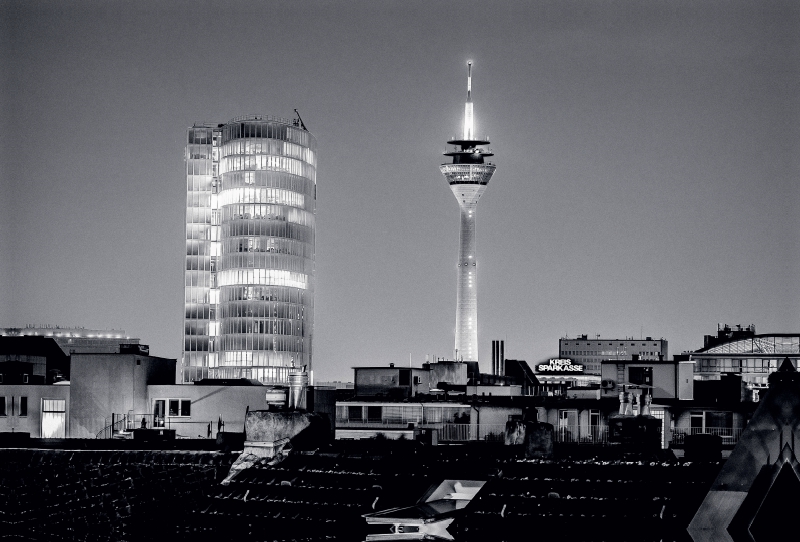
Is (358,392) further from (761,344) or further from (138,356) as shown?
(761,344)

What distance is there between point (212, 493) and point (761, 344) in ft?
489

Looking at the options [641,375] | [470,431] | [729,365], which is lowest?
[470,431]

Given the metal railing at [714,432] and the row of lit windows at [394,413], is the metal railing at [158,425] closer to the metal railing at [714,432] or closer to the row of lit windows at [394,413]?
the row of lit windows at [394,413]

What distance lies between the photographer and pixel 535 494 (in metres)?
34.4

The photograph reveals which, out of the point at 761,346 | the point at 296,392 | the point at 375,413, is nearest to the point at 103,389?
the point at 375,413

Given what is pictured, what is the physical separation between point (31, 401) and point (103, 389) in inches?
194

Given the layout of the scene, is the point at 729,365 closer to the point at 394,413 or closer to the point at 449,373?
the point at 449,373

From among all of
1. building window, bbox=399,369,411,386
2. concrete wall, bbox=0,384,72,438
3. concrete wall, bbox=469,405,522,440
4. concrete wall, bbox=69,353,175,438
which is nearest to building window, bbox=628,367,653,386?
building window, bbox=399,369,411,386

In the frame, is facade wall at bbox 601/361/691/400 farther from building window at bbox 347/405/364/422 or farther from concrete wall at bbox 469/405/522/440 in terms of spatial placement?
building window at bbox 347/405/364/422

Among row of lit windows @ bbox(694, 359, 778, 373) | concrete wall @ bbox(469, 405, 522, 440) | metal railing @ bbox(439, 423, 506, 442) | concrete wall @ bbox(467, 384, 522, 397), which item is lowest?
metal railing @ bbox(439, 423, 506, 442)

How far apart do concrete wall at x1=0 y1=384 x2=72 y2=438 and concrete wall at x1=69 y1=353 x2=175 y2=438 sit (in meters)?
0.95

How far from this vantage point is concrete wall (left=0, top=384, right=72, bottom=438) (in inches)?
4063

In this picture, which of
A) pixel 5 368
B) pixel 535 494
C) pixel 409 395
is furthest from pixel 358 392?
pixel 535 494

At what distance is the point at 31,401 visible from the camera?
345ft
